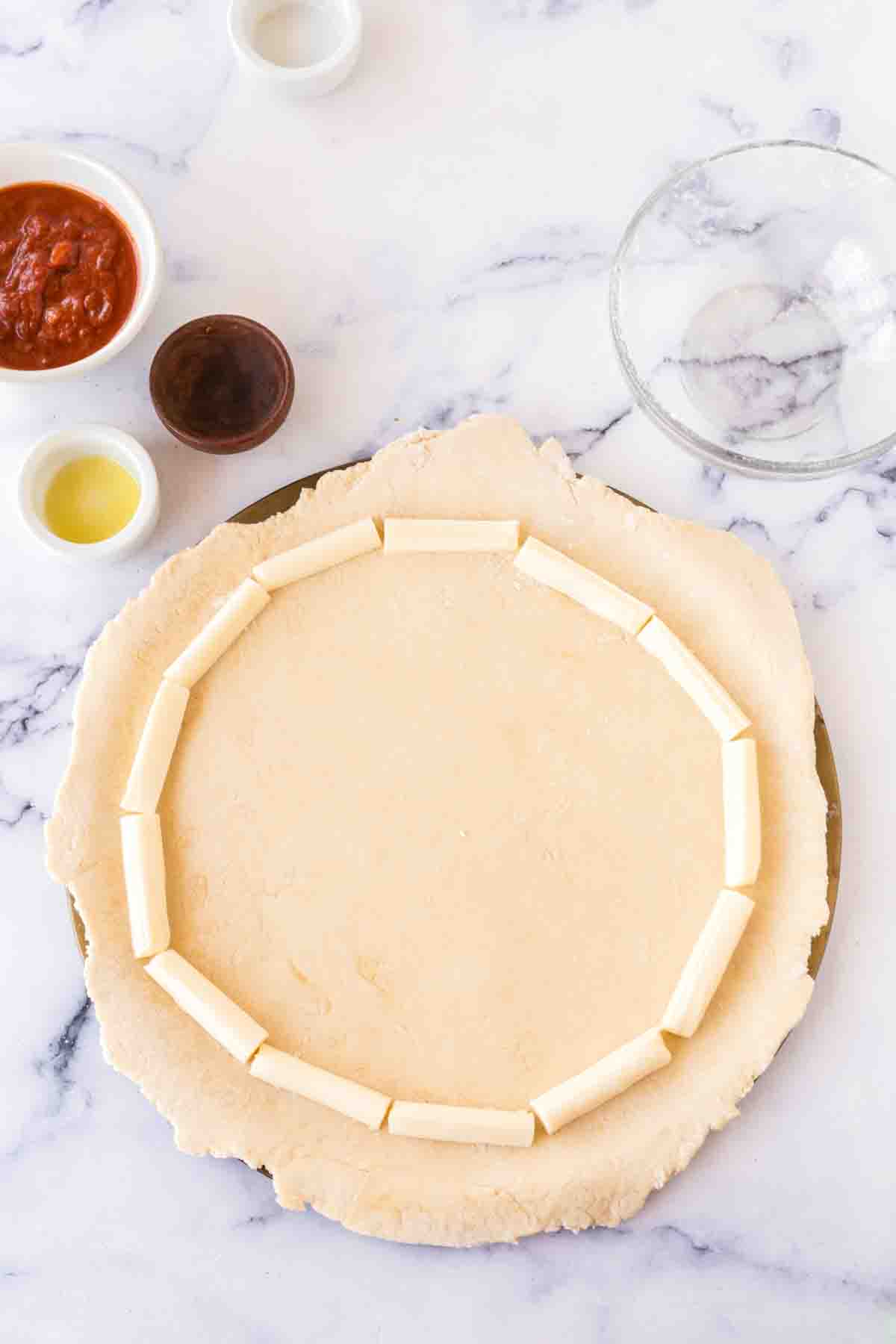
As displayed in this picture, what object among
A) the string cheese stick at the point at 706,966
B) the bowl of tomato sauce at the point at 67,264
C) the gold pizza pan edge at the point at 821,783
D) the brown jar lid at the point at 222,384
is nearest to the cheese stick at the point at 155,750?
the gold pizza pan edge at the point at 821,783

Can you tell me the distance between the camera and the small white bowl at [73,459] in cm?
193

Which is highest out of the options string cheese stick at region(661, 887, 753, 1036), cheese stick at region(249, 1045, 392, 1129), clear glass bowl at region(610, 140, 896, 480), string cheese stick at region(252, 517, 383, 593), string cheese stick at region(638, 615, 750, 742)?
clear glass bowl at region(610, 140, 896, 480)

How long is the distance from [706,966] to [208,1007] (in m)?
0.70

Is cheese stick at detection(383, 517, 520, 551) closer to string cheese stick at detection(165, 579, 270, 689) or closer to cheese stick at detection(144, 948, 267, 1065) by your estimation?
string cheese stick at detection(165, 579, 270, 689)

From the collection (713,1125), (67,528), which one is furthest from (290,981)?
(67,528)

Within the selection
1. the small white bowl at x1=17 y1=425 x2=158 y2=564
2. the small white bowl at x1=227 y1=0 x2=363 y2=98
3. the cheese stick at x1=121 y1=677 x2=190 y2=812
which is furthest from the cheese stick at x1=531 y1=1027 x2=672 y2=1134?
the small white bowl at x1=227 y1=0 x2=363 y2=98

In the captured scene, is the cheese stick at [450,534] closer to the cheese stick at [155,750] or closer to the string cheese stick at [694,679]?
the string cheese stick at [694,679]

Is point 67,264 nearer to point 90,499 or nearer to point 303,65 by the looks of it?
point 90,499

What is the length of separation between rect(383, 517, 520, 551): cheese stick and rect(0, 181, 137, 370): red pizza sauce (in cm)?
51

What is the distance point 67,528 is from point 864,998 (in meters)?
1.39

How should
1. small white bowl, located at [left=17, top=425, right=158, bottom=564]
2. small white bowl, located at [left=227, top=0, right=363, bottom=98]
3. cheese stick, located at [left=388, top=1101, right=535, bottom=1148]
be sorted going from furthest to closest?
small white bowl, located at [left=227, top=0, right=363, bottom=98], small white bowl, located at [left=17, top=425, right=158, bottom=564], cheese stick, located at [left=388, top=1101, right=535, bottom=1148]

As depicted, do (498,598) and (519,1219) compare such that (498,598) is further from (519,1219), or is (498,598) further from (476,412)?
(519,1219)

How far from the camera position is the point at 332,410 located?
6.91 ft

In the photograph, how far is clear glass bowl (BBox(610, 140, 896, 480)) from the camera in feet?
6.84
